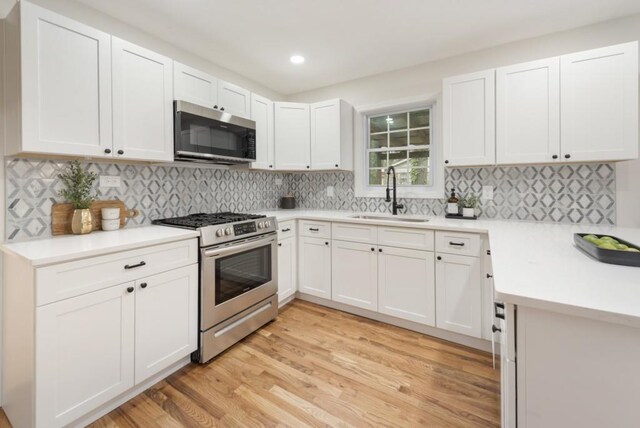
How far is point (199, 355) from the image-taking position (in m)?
2.03

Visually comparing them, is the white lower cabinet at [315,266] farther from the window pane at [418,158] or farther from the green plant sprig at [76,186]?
the green plant sprig at [76,186]

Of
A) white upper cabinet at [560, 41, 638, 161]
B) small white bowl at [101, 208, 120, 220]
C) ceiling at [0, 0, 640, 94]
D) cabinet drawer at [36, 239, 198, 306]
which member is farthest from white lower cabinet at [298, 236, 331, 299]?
white upper cabinet at [560, 41, 638, 161]

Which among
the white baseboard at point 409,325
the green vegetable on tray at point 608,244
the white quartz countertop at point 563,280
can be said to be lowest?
the white baseboard at point 409,325

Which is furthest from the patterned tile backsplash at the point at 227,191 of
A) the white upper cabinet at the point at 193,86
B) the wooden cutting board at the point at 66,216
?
the white upper cabinet at the point at 193,86

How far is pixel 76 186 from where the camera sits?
75.4 inches

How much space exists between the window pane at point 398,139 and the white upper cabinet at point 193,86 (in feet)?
6.27

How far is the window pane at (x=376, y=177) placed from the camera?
3.44 meters

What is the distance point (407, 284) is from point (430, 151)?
1477 mm

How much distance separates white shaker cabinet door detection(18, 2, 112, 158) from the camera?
4.96 feet

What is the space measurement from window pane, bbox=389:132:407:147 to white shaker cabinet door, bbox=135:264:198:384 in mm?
2464

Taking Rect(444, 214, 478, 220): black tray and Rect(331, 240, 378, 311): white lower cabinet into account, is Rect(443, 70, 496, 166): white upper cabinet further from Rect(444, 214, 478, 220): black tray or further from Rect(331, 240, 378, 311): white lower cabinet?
Rect(331, 240, 378, 311): white lower cabinet

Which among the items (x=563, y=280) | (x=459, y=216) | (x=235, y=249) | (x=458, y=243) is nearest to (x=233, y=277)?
(x=235, y=249)

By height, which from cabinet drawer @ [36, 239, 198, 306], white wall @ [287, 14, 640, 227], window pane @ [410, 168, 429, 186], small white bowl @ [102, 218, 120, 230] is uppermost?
white wall @ [287, 14, 640, 227]

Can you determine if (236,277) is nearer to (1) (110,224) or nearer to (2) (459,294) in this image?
(1) (110,224)
